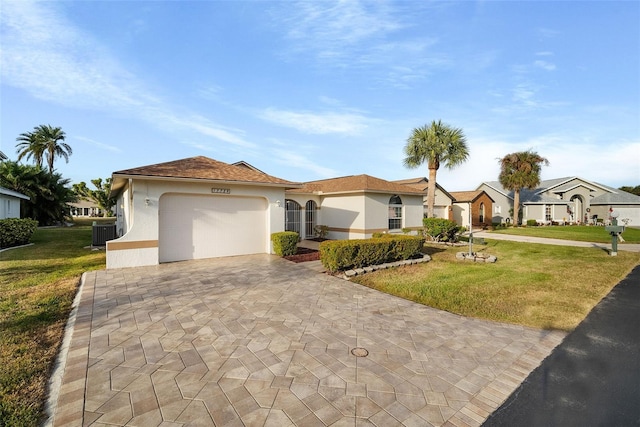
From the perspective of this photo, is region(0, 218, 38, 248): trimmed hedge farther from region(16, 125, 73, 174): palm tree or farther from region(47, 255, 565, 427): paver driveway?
region(16, 125, 73, 174): palm tree

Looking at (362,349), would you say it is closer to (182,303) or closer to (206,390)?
(206,390)

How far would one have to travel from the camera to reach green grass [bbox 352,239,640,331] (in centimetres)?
589

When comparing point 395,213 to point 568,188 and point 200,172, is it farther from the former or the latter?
point 568,188

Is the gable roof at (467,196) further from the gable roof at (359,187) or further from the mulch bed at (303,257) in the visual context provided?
the mulch bed at (303,257)

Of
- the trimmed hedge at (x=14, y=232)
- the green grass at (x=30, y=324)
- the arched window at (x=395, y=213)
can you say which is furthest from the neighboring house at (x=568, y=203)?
the trimmed hedge at (x=14, y=232)

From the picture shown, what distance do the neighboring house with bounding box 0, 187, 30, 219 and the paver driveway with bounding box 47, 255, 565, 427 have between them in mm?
16794

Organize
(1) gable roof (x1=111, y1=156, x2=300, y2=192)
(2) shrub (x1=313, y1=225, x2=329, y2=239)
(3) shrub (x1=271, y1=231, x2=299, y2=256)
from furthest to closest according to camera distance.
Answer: (2) shrub (x1=313, y1=225, x2=329, y2=239)
(3) shrub (x1=271, y1=231, x2=299, y2=256)
(1) gable roof (x1=111, y1=156, x2=300, y2=192)

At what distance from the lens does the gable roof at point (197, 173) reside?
9695 mm

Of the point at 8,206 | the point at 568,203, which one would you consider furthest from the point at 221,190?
the point at 568,203

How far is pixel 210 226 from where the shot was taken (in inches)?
453

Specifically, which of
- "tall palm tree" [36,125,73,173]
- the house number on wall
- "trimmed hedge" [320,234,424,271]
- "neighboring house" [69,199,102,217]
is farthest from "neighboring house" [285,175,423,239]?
"neighboring house" [69,199,102,217]

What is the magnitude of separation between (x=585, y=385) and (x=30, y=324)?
27.8ft

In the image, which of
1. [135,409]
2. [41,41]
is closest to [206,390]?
[135,409]

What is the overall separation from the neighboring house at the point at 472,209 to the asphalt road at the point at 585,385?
25.5 metres
